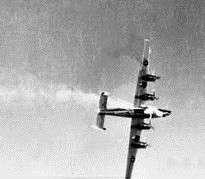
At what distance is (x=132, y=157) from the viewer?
9212 centimetres

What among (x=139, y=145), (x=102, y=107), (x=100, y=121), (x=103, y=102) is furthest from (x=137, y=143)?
(x=103, y=102)

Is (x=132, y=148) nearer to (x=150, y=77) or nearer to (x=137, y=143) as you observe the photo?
(x=137, y=143)

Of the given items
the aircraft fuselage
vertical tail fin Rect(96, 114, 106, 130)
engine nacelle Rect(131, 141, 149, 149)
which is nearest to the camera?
the aircraft fuselage

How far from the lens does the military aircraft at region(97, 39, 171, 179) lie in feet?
290

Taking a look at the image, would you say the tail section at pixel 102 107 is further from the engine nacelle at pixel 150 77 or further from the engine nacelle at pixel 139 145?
the engine nacelle at pixel 150 77

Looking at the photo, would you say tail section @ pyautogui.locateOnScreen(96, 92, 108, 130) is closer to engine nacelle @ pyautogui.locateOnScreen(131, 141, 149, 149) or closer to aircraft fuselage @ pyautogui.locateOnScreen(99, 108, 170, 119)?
aircraft fuselage @ pyautogui.locateOnScreen(99, 108, 170, 119)

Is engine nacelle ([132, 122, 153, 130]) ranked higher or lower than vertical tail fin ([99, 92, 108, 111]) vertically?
lower

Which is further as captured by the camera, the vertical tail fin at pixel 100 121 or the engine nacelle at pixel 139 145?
the engine nacelle at pixel 139 145

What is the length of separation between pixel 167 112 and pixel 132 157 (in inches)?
407

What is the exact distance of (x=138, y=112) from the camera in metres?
88.2

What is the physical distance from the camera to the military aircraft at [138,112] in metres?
88.3

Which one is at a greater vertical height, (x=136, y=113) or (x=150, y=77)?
(x=150, y=77)

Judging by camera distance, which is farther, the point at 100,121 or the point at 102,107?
the point at 102,107

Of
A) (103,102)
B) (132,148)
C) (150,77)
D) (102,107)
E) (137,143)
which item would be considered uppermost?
(150,77)
